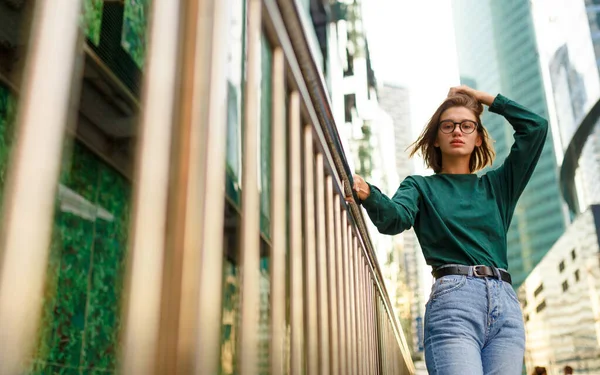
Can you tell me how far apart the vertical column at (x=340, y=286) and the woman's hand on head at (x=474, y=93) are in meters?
0.46

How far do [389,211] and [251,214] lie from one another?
0.54 meters

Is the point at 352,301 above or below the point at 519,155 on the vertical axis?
below

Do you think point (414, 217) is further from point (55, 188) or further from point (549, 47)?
point (549, 47)

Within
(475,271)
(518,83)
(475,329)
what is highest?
(518,83)

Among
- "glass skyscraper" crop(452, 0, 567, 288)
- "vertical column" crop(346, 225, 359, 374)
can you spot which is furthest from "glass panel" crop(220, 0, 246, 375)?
"glass skyscraper" crop(452, 0, 567, 288)

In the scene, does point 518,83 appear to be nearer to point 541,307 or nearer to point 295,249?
point 541,307

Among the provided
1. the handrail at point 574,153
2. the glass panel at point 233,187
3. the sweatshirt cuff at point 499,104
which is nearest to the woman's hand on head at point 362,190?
the sweatshirt cuff at point 499,104

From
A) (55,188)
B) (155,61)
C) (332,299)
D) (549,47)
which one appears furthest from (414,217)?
(549,47)

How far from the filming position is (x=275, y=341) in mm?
960

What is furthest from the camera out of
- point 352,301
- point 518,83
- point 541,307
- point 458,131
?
point 518,83

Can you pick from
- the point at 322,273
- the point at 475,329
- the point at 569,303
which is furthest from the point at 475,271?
the point at 569,303

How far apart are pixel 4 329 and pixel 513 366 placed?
3.76 ft

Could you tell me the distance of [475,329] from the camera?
1332mm

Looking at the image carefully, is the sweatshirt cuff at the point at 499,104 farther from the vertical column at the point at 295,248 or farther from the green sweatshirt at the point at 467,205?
the vertical column at the point at 295,248
